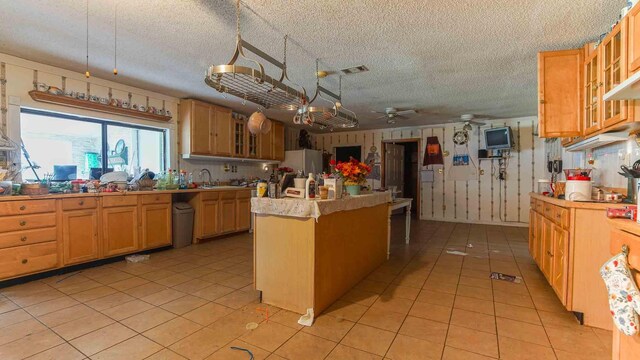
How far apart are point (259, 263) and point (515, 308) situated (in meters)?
2.26

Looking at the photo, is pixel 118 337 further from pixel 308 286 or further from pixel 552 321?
pixel 552 321

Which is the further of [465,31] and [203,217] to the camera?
[203,217]

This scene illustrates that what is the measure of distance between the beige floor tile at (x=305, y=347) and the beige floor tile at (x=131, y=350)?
0.82 m

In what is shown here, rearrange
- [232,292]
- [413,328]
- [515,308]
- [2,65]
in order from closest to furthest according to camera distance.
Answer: [413,328]
[515,308]
[232,292]
[2,65]

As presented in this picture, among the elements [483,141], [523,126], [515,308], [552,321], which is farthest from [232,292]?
[523,126]

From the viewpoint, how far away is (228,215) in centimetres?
513

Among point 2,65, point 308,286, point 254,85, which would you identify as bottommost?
point 308,286

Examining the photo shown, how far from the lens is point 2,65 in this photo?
3.11m

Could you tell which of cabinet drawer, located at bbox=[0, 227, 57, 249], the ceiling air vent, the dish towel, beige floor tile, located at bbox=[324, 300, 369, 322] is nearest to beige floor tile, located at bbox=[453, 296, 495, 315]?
→ beige floor tile, located at bbox=[324, 300, 369, 322]

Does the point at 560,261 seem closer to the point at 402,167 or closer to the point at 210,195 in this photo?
the point at 210,195

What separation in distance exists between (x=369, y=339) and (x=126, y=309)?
202cm

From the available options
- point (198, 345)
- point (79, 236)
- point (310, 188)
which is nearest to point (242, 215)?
point (79, 236)

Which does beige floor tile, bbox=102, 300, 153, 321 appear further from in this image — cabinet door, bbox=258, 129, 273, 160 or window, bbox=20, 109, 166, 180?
cabinet door, bbox=258, 129, 273, 160

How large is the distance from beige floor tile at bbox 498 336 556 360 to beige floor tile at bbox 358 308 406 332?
2.22ft
